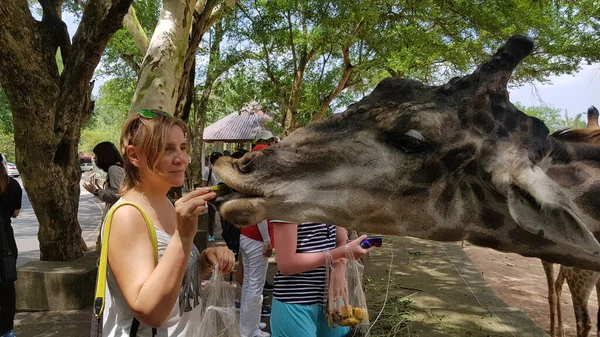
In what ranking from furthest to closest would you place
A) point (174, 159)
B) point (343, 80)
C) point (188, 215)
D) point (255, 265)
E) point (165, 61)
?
point (343, 80), point (165, 61), point (255, 265), point (174, 159), point (188, 215)

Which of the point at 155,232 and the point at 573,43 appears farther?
the point at 573,43

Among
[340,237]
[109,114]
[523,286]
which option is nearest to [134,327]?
[340,237]

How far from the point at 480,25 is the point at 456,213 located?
955cm

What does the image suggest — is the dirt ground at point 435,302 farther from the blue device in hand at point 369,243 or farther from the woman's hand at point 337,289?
the blue device in hand at point 369,243

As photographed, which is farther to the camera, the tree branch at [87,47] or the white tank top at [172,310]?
the tree branch at [87,47]

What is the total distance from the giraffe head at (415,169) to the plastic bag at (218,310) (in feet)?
2.04

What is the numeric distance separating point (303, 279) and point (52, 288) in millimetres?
4442

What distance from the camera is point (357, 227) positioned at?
1.81m

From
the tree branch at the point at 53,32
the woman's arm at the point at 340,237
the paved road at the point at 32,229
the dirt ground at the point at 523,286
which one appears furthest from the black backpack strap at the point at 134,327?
the paved road at the point at 32,229

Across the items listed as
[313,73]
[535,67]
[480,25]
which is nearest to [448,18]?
[480,25]

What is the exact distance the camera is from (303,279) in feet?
8.59

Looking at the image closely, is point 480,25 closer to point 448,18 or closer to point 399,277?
point 448,18

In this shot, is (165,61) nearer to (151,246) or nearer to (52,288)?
(52,288)

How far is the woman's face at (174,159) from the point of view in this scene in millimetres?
1729
